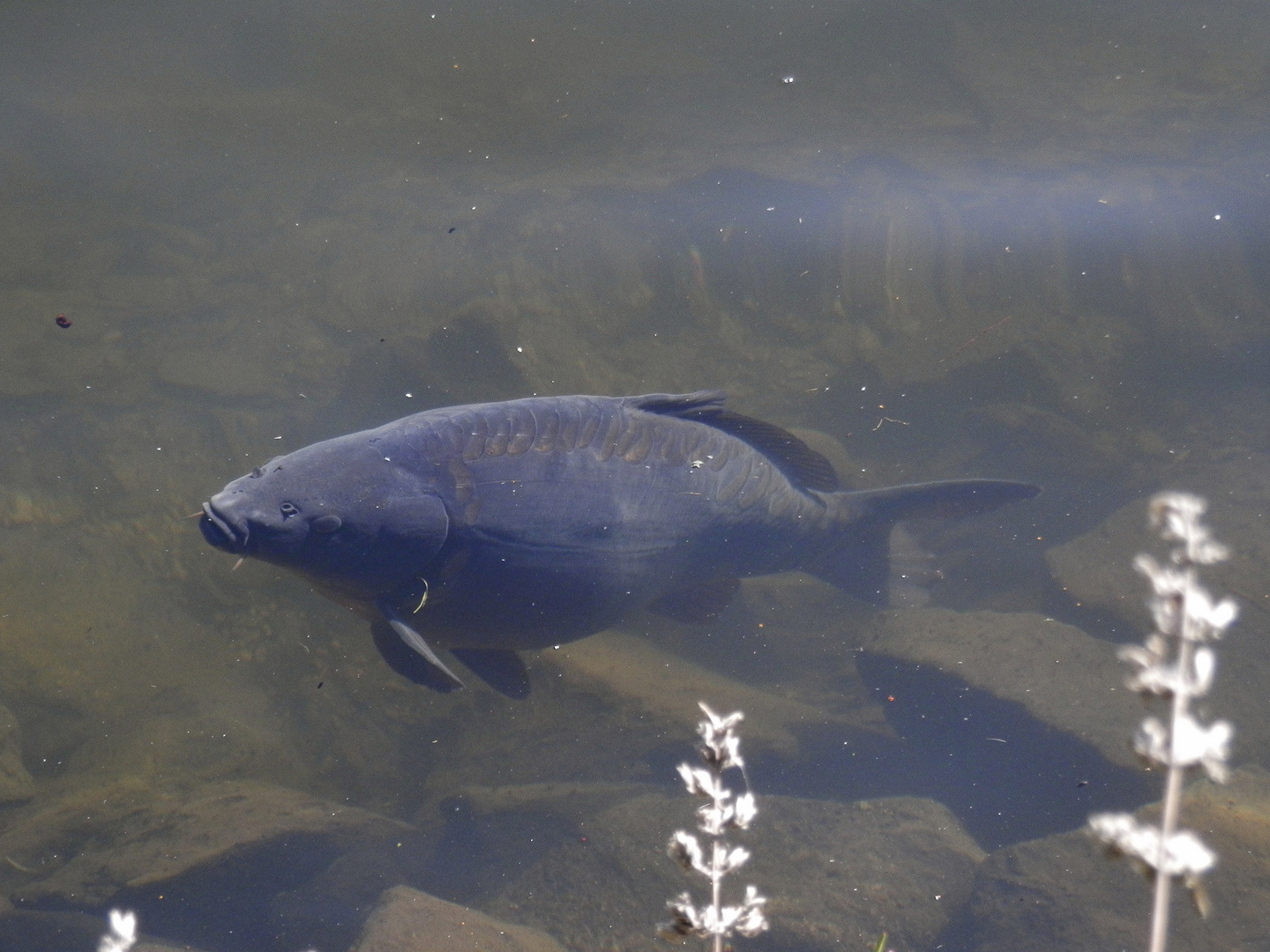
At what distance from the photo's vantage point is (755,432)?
166 inches

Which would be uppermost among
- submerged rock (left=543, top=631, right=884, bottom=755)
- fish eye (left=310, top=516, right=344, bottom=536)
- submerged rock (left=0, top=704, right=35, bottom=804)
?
fish eye (left=310, top=516, right=344, bottom=536)

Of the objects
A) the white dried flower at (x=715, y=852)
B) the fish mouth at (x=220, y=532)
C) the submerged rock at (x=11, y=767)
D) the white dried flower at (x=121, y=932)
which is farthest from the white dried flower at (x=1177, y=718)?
the submerged rock at (x=11, y=767)

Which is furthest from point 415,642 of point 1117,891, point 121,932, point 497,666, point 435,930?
point 1117,891

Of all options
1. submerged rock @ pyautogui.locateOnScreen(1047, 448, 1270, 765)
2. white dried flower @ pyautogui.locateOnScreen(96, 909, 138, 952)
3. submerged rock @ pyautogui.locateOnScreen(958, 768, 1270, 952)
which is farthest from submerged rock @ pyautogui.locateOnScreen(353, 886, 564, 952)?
submerged rock @ pyautogui.locateOnScreen(1047, 448, 1270, 765)

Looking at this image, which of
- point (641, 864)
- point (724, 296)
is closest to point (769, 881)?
point (641, 864)

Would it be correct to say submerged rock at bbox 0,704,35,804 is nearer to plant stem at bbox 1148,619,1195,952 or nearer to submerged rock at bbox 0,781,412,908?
submerged rock at bbox 0,781,412,908

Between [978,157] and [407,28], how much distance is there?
4.90 meters

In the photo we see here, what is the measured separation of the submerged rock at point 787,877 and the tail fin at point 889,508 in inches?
59.0

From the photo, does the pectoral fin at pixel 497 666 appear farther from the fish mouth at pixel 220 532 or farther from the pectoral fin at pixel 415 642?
the fish mouth at pixel 220 532

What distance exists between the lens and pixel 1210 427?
20.1 ft

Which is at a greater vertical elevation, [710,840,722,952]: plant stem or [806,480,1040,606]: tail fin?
[710,840,722,952]: plant stem

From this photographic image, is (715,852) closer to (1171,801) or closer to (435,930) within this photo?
(1171,801)

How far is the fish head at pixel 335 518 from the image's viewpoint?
2959mm

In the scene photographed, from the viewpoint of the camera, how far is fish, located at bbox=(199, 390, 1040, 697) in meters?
3.17
